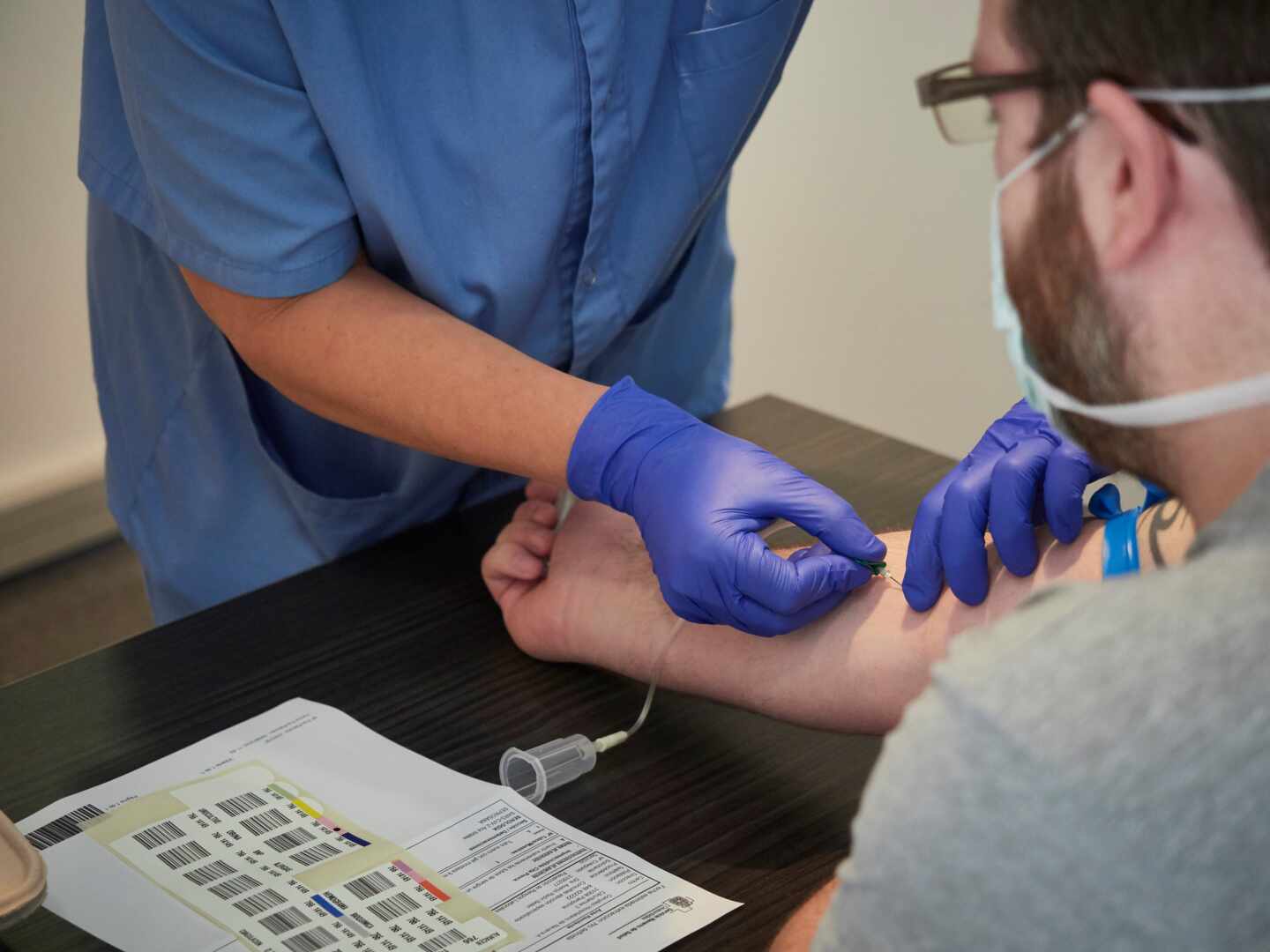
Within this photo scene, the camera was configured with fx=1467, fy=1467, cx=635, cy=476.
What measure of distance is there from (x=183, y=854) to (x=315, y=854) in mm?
91

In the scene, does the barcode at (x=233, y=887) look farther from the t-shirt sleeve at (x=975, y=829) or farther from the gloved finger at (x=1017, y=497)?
the gloved finger at (x=1017, y=497)

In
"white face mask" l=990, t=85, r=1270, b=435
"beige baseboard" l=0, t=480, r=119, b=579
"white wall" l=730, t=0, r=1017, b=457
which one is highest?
"white face mask" l=990, t=85, r=1270, b=435

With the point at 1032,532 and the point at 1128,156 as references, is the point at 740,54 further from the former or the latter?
the point at 1128,156

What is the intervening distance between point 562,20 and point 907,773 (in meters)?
0.79

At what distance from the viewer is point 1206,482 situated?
74 cm

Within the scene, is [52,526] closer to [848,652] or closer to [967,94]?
[848,652]

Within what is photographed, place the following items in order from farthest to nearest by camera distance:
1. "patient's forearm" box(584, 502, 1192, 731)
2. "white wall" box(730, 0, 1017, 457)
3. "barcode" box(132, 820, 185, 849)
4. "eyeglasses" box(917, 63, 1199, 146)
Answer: "white wall" box(730, 0, 1017, 457)
"patient's forearm" box(584, 502, 1192, 731)
"barcode" box(132, 820, 185, 849)
"eyeglasses" box(917, 63, 1199, 146)

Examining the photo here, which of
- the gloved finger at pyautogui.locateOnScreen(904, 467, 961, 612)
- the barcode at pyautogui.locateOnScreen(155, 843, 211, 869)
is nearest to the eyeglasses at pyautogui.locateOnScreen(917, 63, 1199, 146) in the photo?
the gloved finger at pyautogui.locateOnScreen(904, 467, 961, 612)

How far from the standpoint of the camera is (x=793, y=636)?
1.19 metres

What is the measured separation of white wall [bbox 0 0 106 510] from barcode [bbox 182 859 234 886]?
6.89 ft

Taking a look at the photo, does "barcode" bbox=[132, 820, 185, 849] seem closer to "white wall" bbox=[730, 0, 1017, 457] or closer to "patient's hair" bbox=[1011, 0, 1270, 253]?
"patient's hair" bbox=[1011, 0, 1270, 253]

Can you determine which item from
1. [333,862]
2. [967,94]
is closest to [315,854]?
[333,862]

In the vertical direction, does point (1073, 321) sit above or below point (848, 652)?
above

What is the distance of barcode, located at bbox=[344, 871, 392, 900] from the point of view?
93cm
